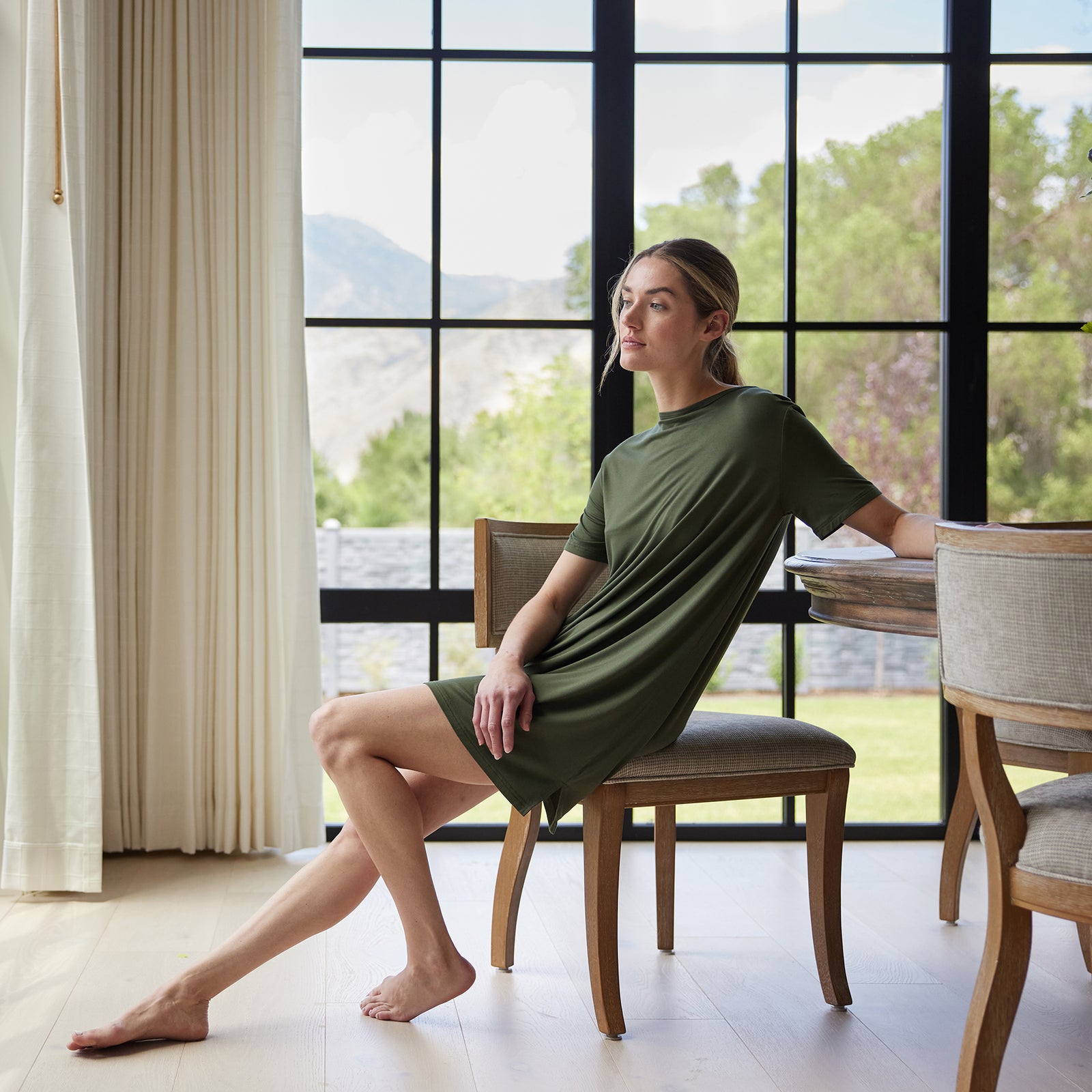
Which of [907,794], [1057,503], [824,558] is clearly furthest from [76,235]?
[907,794]

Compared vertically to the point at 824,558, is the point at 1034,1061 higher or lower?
lower

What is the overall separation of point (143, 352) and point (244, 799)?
1183 millimetres

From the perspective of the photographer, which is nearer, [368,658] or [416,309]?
[416,309]

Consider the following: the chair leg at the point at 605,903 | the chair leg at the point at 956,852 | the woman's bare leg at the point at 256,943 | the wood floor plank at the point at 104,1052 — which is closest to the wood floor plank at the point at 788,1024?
the chair leg at the point at 605,903

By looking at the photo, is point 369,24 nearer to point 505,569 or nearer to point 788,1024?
point 505,569

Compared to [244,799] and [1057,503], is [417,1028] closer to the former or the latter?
[244,799]

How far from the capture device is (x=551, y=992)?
2.12 metres

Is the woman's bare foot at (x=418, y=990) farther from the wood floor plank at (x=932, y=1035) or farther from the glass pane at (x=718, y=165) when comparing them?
the glass pane at (x=718, y=165)

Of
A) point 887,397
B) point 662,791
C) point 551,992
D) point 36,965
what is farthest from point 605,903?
point 887,397

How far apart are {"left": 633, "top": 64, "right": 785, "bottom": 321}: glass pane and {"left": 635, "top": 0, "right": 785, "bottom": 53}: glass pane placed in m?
0.07

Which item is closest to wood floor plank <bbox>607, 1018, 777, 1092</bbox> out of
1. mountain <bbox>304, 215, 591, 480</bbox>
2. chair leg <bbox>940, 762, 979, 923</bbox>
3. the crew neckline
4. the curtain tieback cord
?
chair leg <bbox>940, 762, 979, 923</bbox>

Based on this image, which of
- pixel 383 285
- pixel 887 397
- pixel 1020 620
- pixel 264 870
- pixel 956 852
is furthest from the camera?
pixel 887 397

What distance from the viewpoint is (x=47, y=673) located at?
260cm

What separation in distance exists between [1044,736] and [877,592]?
0.80 metres
